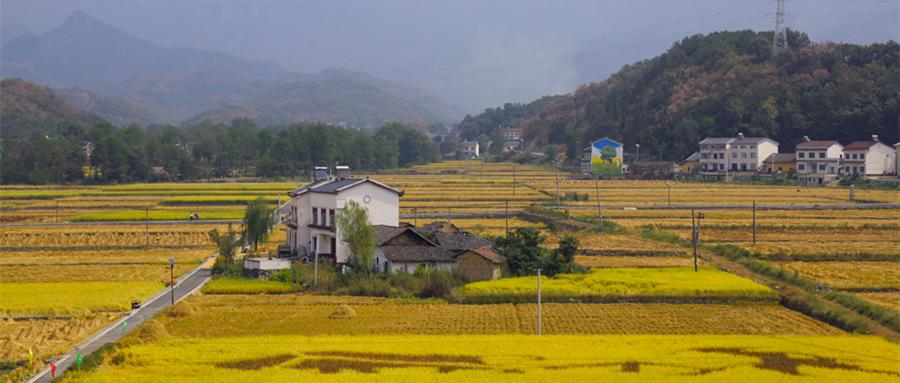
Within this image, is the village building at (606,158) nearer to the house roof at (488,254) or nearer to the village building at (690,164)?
the village building at (690,164)

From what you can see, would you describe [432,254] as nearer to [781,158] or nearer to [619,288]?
[619,288]

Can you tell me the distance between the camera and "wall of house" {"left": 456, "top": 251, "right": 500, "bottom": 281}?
80.8 ft

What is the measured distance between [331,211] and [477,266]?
17.5 feet

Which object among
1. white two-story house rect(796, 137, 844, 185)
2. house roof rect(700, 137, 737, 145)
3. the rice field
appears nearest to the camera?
the rice field


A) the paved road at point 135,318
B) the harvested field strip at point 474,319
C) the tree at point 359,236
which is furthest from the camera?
the tree at point 359,236

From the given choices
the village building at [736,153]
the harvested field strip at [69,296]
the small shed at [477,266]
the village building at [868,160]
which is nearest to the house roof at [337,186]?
the small shed at [477,266]

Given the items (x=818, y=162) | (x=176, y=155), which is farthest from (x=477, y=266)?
(x=176, y=155)

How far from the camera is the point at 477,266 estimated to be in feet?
81.0

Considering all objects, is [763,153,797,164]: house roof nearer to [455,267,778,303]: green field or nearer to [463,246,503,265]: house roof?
[455,267,778,303]: green field

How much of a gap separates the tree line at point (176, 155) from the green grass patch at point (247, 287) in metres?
51.6

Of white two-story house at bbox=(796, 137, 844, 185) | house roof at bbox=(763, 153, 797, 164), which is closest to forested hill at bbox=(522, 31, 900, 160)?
house roof at bbox=(763, 153, 797, 164)

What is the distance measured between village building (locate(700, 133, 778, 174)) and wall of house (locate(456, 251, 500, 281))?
153ft

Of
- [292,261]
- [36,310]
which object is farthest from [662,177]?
[36,310]

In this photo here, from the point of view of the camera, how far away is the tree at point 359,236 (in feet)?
82.5
